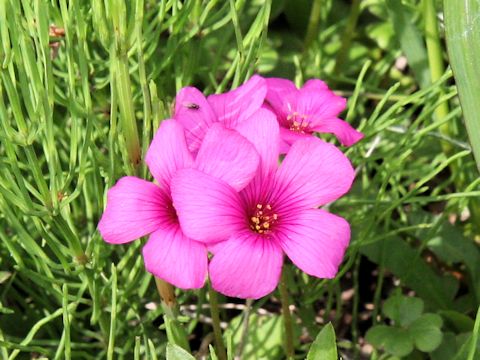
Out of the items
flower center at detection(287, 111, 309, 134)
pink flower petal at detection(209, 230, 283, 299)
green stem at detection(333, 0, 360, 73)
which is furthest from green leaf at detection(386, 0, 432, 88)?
pink flower petal at detection(209, 230, 283, 299)

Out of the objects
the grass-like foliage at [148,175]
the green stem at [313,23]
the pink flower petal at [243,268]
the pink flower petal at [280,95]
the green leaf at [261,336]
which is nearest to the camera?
the pink flower petal at [243,268]

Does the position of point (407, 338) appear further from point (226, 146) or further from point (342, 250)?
point (226, 146)

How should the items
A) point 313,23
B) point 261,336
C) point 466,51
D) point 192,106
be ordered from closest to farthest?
1. point 192,106
2. point 466,51
3. point 261,336
4. point 313,23

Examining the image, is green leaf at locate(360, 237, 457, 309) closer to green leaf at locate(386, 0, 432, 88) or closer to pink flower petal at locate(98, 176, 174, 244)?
green leaf at locate(386, 0, 432, 88)

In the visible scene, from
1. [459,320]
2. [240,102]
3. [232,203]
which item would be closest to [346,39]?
[459,320]

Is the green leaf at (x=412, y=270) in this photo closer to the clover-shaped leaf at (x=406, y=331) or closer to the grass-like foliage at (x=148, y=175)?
the grass-like foliage at (x=148, y=175)

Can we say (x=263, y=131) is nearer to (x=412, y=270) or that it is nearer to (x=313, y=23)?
(x=412, y=270)

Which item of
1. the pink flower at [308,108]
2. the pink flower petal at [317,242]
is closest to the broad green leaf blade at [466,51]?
the pink flower at [308,108]
